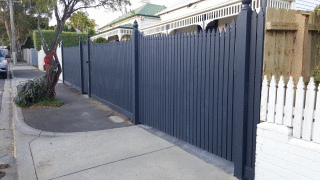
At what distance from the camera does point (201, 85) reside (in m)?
4.63

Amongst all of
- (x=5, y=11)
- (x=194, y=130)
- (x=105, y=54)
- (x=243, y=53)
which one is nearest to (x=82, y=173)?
(x=194, y=130)

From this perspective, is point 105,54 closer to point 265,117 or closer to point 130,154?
point 130,154

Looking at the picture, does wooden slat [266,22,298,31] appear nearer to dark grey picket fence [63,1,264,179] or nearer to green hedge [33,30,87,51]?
dark grey picket fence [63,1,264,179]

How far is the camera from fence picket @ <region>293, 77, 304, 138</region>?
3.04 meters

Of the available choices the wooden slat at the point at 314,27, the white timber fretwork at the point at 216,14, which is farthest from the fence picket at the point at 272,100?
the white timber fretwork at the point at 216,14

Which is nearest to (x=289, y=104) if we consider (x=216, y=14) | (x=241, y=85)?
(x=241, y=85)

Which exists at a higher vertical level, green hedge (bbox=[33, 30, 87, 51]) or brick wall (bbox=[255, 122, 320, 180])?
green hedge (bbox=[33, 30, 87, 51])

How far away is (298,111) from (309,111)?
0.12 meters

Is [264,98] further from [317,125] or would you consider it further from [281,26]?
[281,26]

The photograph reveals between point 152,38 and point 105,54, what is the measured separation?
10.0 feet

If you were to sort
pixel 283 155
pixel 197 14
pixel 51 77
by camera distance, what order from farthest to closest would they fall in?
pixel 197 14
pixel 51 77
pixel 283 155

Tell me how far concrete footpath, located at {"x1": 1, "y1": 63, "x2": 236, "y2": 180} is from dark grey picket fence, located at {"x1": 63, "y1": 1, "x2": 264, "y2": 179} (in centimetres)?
31

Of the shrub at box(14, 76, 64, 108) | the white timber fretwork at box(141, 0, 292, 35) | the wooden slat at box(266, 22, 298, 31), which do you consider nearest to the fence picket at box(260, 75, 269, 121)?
the wooden slat at box(266, 22, 298, 31)

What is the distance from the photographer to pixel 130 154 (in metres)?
4.83
